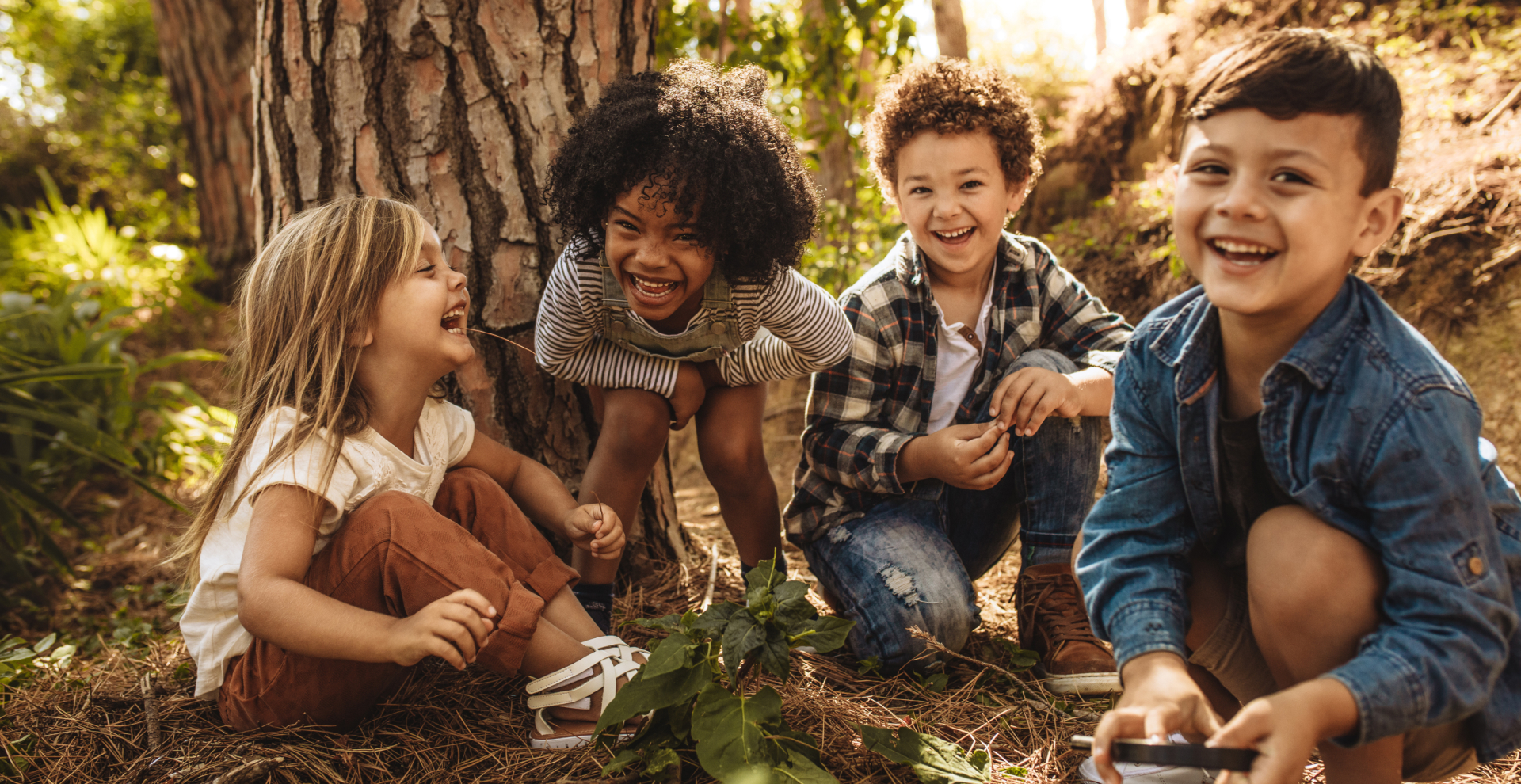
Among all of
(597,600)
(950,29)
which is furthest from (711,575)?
(950,29)

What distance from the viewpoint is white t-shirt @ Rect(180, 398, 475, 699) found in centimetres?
159

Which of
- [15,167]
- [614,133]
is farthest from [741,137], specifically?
[15,167]

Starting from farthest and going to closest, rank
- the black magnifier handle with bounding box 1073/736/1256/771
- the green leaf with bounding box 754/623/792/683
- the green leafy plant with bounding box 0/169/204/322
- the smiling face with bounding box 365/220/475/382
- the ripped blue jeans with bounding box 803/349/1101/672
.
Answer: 1. the green leafy plant with bounding box 0/169/204/322
2. the ripped blue jeans with bounding box 803/349/1101/672
3. the smiling face with bounding box 365/220/475/382
4. the green leaf with bounding box 754/623/792/683
5. the black magnifier handle with bounding box 1073/736/1256/771

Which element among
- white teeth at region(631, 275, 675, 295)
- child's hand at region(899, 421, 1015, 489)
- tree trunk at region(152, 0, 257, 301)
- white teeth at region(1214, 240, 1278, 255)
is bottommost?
child's hand at region(899, 421, 1015, 489)

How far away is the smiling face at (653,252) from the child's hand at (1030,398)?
689 millimetres

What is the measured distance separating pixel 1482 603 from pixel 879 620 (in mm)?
1094

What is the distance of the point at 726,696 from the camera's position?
4.54 feet

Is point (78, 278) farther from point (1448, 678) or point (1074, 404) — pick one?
point (1448, 678)

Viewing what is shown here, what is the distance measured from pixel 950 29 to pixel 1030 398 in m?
3.38

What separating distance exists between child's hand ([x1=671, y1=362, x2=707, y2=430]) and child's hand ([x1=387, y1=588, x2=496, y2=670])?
773 mm

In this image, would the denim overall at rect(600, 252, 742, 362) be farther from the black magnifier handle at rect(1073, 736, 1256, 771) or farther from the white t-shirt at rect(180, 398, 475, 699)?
the black magnifier handle at rect(1073, 736, 1256, 771)

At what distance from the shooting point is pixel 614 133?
5.98 ft

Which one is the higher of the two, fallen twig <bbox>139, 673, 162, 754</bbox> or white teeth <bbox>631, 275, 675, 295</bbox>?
white teeth <bbox>631, 275, 675, 295</bbox>

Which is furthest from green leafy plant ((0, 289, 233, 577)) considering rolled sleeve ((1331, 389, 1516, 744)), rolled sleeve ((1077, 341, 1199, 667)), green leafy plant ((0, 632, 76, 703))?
rolled sleeve ((1331, 389, 1516, 744))
